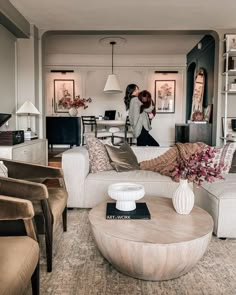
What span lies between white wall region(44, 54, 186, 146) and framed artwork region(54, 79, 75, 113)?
12 cm

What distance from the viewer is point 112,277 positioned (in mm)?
1781

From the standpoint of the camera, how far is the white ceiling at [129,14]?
4.22 m

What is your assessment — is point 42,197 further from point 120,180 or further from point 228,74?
point 228,74

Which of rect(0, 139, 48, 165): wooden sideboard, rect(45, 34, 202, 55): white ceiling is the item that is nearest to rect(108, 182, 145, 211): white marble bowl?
rect(0, 139, 48, 165): wooden sideboard

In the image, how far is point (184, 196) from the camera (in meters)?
1.97

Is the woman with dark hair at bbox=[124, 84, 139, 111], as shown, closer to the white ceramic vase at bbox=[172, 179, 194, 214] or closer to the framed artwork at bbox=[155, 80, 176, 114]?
the framed artwork at bbox=[155, 80, 176, 114]

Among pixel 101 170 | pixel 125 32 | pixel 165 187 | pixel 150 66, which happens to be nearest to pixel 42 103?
pixel 125 32

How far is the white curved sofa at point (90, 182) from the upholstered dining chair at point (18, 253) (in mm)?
1494

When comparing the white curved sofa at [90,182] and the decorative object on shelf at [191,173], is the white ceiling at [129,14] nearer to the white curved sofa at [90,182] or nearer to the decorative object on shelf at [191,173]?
the white curved sofa at [90,182]

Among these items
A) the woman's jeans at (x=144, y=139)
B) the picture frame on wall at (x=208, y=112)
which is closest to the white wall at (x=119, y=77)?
the picture frame on wall at (x=208, y=112)

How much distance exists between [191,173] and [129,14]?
3.59 metres

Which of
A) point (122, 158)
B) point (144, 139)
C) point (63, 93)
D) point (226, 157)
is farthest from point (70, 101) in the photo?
point (226, 157)

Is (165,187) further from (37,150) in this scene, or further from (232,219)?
(37,150)

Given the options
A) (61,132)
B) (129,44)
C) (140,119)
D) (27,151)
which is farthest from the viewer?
(61,132)
